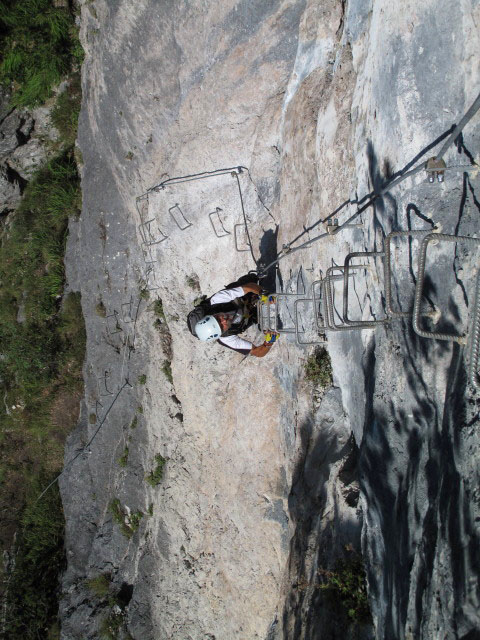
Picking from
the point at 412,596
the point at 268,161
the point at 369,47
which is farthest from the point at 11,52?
the point at 412,596

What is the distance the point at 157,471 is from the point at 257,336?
259 cm

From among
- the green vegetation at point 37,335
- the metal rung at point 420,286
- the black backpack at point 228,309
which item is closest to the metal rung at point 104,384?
the green vegetation at point 37,335

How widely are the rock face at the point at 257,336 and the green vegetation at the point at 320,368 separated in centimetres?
13

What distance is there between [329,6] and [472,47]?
254 cm

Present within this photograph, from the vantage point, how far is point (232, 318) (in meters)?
5.84

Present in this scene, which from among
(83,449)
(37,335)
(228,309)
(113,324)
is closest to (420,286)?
(228,309)

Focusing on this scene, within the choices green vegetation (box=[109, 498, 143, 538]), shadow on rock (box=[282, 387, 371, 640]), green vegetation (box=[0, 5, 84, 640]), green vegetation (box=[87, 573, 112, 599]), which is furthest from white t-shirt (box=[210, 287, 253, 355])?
green vegetation (box=[87, 573, 112, 599])

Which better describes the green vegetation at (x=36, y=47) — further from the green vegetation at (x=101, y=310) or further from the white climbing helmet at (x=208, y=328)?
the white climbing helmet at (x=208, y=328)

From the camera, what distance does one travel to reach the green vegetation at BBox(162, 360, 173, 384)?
7.04 meters

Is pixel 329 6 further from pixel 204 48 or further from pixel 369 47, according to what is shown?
pixel 204 48

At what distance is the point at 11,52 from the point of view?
29.5 feet

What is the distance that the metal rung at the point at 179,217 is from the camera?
662cm

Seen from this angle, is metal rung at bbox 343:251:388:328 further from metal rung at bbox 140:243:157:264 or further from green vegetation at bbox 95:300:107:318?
green vegetation at bbox 95:300:107:318

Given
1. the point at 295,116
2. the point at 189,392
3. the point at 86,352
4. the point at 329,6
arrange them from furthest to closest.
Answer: the point at 86,352, the point at 189,392, the point at 295,116, the point at 329,6
